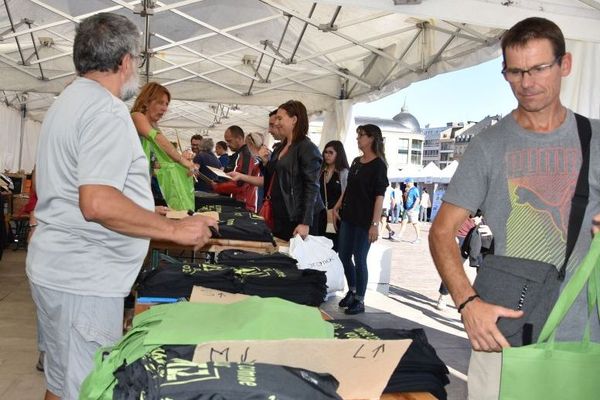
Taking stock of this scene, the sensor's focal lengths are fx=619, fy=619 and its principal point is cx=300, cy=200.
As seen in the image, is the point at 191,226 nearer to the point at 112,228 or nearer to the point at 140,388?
the point at 112,228

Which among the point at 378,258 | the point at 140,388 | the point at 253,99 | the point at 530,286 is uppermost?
the point at 253,99

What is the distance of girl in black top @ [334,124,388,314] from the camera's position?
568 centimetres

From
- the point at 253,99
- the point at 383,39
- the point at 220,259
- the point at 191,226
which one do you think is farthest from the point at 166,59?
the point at 191,226

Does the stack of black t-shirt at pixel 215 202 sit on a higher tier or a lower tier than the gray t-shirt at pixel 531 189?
lower

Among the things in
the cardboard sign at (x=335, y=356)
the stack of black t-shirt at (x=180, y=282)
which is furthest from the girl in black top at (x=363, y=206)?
the cardboard sign at (x=335, y=356)

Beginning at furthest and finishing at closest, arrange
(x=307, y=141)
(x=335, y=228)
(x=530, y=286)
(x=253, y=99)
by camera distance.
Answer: (x=253, y=99) < (x=335, y=228) < (x=307, y=141) < (x=530, y=286)

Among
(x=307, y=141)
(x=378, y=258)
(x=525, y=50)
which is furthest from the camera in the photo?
(x=378, y=258)

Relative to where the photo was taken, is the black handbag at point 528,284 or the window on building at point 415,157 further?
the window on building at point 415,157

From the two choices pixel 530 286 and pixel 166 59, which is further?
pixel 166 59

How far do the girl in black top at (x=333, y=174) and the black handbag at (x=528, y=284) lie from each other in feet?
16.9

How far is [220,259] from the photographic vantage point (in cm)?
282

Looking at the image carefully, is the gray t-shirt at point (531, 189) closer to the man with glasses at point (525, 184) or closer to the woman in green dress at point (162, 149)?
the man with glasses at point (525, 184)

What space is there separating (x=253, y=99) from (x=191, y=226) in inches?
313

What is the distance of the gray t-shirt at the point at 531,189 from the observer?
1690 mm
